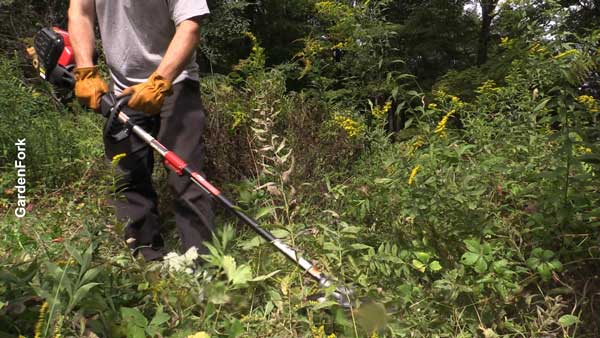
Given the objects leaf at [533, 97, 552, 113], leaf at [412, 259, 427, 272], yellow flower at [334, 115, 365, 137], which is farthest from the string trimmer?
leaf at [533, 97, 552, 113]

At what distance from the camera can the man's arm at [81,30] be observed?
2.93 meters

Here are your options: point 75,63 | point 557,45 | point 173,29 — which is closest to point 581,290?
point 557,45

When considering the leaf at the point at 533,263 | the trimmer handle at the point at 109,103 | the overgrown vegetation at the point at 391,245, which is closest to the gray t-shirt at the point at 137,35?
the trimmer handle at the point at 109,103

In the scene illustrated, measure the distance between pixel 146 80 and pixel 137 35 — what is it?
29 centimetres

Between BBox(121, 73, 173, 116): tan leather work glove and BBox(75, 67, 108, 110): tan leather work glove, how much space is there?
244 millimetres

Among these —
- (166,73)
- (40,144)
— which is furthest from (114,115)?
(40,144)

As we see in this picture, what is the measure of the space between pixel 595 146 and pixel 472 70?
26.8 ft

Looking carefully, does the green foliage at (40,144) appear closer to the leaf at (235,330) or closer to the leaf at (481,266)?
the leaf at (235,330)

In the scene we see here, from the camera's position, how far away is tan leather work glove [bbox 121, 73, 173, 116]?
2498 mm

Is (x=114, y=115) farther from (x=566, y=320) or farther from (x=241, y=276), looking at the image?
(x=566, y=320)

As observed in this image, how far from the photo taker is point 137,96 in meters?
2.49

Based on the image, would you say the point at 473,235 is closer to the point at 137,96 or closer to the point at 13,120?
the point at 137,96

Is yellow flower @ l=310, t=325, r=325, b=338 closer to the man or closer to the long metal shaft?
the long metal shaft

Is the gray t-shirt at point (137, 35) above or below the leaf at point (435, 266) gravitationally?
above
